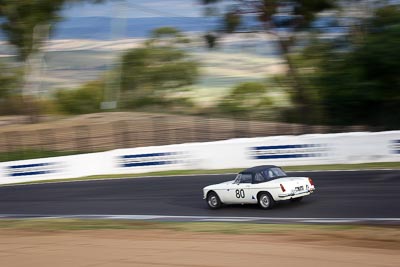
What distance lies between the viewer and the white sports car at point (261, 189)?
671 inches

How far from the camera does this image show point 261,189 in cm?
1741

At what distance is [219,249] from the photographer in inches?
422

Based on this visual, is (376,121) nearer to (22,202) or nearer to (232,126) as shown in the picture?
(232,126)

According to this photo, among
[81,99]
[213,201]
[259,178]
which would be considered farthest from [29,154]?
[259,178]

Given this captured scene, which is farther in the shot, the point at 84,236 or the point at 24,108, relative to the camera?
the point at 24,108

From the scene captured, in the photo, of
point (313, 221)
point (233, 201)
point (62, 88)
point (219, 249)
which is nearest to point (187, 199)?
point (233, 201)

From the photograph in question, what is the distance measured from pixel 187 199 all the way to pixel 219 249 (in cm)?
1010

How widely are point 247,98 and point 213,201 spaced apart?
3953cm

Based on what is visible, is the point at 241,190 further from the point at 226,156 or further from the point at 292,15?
the point at 292,15

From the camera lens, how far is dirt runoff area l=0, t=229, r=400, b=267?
9469 millimetres

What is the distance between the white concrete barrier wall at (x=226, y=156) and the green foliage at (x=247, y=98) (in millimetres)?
23940

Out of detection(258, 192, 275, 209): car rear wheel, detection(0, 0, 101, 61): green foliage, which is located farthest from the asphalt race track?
detection(0, 0, 101, 61): green foliage

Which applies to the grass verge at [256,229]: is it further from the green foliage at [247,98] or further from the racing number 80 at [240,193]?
the green foliage at [247,98]

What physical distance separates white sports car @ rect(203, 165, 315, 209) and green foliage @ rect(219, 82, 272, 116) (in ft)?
117
